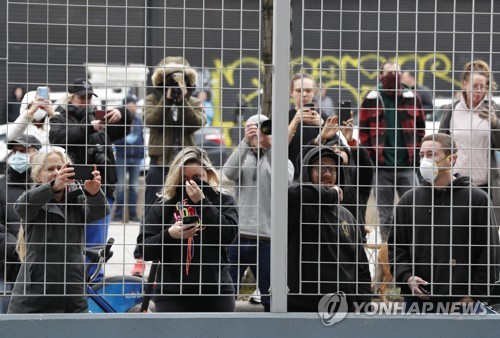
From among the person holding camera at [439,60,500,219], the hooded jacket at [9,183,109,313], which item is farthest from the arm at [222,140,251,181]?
the person holding camera at [439,60,500,219]

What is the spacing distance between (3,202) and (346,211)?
2.47 metres

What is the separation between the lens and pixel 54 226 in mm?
4344

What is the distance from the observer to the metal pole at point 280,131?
4.23 metres

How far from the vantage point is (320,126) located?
4.21 metres

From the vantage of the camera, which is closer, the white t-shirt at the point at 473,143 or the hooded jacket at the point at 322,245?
the hooded jacket at the point at 322,245

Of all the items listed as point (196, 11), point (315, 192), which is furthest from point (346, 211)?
point (196, 11)

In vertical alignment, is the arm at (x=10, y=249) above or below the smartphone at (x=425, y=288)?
above

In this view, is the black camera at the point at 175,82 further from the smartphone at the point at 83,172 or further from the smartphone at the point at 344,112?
the smartphone at the point at 344,112

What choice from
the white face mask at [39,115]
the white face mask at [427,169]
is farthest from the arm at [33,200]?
the white face mask at [427,169]

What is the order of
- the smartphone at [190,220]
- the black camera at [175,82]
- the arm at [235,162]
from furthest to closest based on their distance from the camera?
1. the arm at [235,162]
2. the black camera at [175,82]
3. the smartphone at [190,220]

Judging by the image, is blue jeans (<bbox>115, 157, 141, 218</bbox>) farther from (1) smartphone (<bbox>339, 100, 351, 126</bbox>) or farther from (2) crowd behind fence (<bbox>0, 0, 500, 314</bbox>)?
(1) smartphone (<bbox>339, 100, 351, 126</bbox>)

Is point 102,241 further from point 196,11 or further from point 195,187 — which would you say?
point 196,11

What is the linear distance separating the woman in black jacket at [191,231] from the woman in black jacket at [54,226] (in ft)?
1.13

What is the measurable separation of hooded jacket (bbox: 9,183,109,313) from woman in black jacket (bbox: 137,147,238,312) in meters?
0.33
